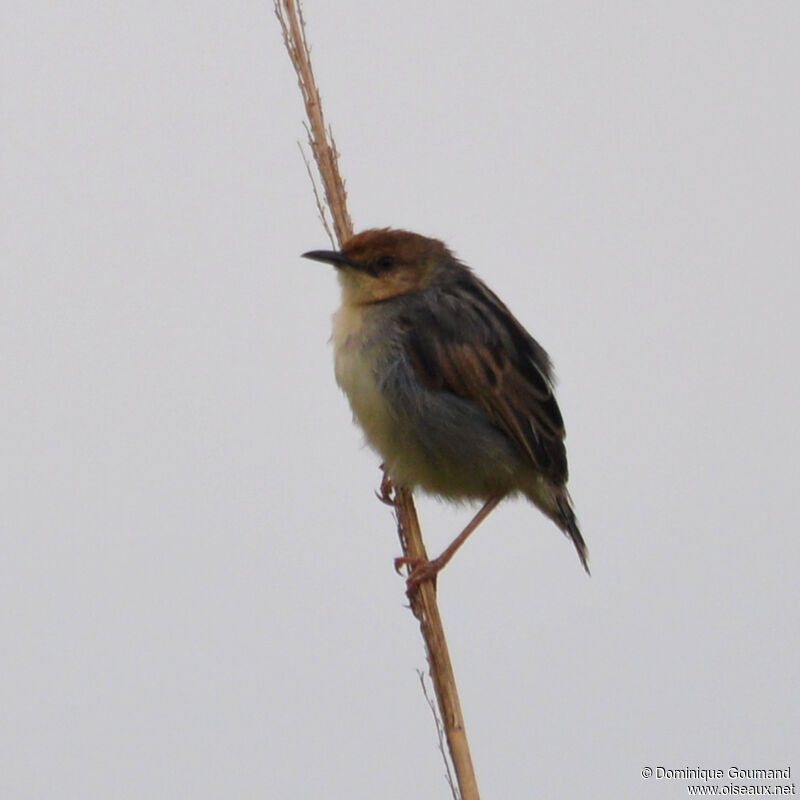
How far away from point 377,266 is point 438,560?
4.14ft

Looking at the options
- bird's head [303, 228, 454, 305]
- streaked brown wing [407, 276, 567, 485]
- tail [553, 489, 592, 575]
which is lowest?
tail [553, 489, 592, 575]

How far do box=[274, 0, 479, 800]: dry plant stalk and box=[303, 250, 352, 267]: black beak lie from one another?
0.24ft

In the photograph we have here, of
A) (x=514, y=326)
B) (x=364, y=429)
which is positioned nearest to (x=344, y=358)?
(x=364, y=429)

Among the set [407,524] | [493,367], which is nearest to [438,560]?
[407,524]

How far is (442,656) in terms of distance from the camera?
4.68 meters

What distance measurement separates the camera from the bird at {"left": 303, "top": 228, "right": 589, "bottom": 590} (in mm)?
5785

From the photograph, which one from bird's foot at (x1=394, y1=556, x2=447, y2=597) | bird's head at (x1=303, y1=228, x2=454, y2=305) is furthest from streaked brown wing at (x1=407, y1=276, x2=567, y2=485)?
bird's foot at (x1=394, y1=556, x2=447, y2=597)

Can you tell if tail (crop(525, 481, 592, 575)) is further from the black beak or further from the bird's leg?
the black beak

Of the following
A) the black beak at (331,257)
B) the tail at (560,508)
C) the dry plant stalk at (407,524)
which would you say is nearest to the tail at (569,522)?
the tail at (560,508)

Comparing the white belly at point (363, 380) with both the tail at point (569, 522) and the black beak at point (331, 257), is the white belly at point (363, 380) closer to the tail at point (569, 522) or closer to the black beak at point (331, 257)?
the black beak at point (331, 257)

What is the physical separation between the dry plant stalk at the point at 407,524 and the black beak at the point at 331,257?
0.07m

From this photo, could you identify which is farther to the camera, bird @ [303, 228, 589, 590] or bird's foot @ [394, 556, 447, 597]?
bird @ [303, 228, 589, 590]

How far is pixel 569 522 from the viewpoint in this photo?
6176mm

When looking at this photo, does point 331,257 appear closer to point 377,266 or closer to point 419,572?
point 377,266
